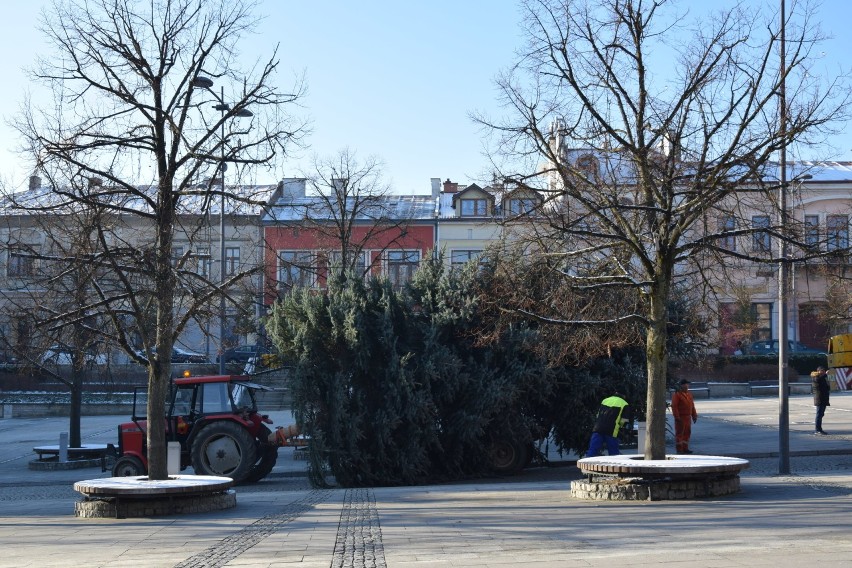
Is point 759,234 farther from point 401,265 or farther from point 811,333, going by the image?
point 811,333

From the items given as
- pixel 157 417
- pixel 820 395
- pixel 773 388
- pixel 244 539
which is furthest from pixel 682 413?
pixel 773 388

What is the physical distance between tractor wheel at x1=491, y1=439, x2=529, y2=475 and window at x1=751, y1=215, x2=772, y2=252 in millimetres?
7494

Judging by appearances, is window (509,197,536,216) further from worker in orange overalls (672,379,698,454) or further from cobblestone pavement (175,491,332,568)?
worker in orange overalls (672,379,698,454)

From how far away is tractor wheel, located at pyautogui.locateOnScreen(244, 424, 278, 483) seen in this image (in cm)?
2244

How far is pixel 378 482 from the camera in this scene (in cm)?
2123

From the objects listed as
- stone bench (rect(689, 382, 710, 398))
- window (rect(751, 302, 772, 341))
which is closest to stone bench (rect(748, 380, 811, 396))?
stone bench (rect(689, 382, 710, 398))

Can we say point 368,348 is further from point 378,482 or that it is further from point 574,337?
point 574,337

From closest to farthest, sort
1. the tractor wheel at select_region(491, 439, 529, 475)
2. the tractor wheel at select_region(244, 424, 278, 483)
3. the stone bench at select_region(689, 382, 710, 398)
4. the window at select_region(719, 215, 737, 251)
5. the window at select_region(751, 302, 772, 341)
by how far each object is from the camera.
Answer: the window at select_region(719, 215, 737, 251) < the tractor wheel at select_region(491, 439, 529, 475) < the tractor wheel at select_region(244, 424, 278, 483) < the stone bench at select_region(689, 382, 710, 398) < the window at select_region(751, 302, 772, 341)

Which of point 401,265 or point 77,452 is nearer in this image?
point 77,452

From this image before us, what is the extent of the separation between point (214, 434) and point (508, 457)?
246 inches

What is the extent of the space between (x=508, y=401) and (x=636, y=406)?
314 centimetres

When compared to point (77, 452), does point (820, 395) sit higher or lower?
higher

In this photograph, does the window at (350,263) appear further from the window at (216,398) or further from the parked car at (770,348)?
the parked car at (770,348)

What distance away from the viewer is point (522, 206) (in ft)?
53.1
